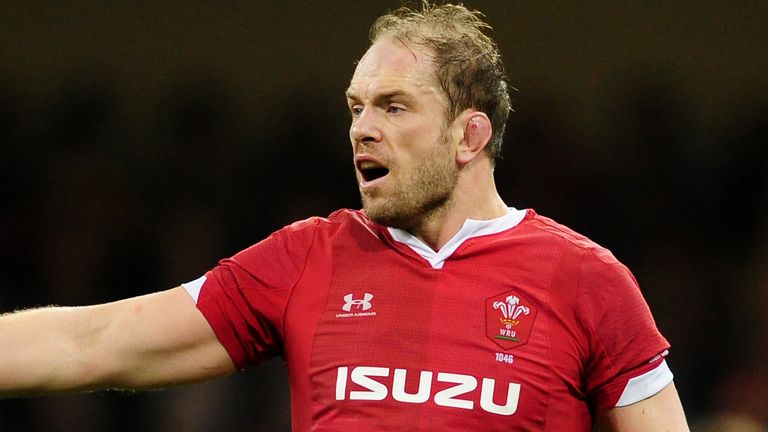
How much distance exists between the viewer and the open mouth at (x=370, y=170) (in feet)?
9.17

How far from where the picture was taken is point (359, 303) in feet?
9.04

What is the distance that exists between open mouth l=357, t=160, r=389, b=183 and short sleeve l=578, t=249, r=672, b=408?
52cm

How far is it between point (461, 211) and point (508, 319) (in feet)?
1.07

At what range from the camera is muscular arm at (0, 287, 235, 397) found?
2.71m

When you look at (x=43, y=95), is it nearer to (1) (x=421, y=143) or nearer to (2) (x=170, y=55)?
(2) (x=170, y=55)

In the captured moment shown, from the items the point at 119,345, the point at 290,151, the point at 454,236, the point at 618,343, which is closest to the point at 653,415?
the point at 618,343

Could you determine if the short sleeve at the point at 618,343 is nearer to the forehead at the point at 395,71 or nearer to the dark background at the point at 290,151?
the forehead at the point at 395,71

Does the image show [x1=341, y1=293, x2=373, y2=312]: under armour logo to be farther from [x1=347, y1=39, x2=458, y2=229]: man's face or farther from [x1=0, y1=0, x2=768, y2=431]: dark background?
[x1=0, y1=0, x2=768, y2=431]: dark background

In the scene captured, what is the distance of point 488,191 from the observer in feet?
9.68

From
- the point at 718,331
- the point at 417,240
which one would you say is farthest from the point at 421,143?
the point at 718,331

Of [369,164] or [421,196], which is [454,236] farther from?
[369,164]

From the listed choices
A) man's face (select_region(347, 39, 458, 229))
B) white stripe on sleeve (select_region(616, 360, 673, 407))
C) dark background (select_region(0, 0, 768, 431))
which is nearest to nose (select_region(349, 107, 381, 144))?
man's face (select_region(347, 39, 458, 229))

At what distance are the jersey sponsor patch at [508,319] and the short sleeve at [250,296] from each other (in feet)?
1.49

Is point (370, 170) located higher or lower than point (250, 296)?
higher
